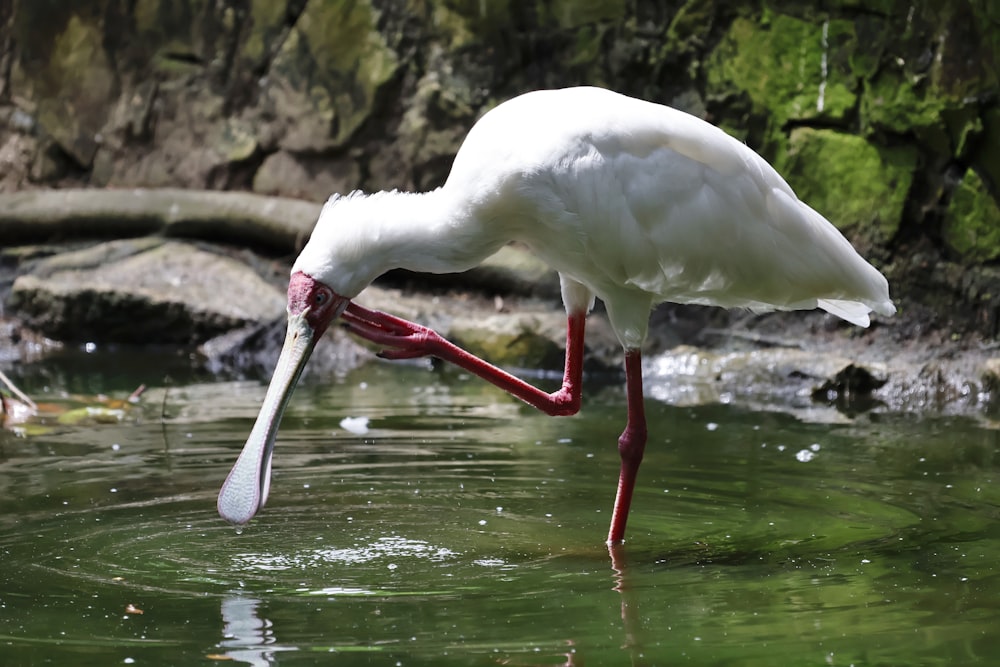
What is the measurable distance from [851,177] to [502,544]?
6502mm

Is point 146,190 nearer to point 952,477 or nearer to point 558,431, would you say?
point 558,431

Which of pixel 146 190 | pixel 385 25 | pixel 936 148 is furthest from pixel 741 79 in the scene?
pixel 146 190

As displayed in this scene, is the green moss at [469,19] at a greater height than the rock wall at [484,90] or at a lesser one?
greater

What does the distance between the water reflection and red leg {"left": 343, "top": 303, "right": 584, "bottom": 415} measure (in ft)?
4.52

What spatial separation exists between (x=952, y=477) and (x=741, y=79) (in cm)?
559

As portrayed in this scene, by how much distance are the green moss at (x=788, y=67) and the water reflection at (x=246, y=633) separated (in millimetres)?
7852

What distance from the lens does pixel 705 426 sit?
26.5 feet

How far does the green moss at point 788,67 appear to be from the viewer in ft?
35.9

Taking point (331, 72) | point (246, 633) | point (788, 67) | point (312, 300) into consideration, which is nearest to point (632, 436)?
point (312, 300)

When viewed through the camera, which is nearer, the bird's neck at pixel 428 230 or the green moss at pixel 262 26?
the bird's neck at pixel 428 230

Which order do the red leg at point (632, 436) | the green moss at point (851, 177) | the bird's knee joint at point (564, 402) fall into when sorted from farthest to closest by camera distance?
the green moss at point (851, 177) < the bird's knee joint at point (564, 402) < the red leg at point (632, 436)

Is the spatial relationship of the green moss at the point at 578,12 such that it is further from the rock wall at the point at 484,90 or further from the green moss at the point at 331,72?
the green moss at the point at 331,72

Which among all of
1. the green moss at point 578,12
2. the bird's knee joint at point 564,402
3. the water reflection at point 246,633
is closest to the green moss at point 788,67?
the green moss at point 578,12

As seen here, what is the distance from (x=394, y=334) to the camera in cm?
556
